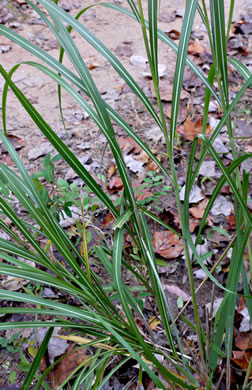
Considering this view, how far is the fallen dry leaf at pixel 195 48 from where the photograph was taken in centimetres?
259

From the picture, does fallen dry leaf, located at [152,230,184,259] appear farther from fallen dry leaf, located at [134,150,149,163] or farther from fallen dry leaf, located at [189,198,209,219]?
fallen dry leaf, located at [134,150,149,163]

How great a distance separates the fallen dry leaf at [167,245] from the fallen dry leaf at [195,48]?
150 cm

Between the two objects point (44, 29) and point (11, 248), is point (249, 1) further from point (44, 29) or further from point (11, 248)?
point (11, 248)

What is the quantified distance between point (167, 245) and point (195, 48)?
1611mm

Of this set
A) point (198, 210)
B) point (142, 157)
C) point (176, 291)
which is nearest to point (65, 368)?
point (176, 291)

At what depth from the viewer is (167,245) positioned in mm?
1562

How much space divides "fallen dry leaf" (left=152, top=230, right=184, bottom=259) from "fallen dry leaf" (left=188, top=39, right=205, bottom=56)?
1.50 metres

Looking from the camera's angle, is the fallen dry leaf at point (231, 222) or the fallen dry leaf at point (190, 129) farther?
the fallen dry leaf at point (190, 129)

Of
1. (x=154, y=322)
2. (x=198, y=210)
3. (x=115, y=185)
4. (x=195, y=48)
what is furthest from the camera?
(x=195, y=48)

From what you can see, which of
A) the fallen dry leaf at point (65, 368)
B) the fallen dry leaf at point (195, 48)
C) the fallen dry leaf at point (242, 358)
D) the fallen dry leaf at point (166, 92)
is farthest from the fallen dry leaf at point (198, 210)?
the fallen dry leaf at point (195, 48)

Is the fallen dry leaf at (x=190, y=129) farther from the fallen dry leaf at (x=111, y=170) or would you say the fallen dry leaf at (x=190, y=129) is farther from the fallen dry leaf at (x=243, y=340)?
the fallen dry leaf at (x=243, y=340)

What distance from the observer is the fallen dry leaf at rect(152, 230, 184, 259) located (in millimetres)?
1528

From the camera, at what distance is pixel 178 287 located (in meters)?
1.42

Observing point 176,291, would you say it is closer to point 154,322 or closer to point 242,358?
point 154,322
